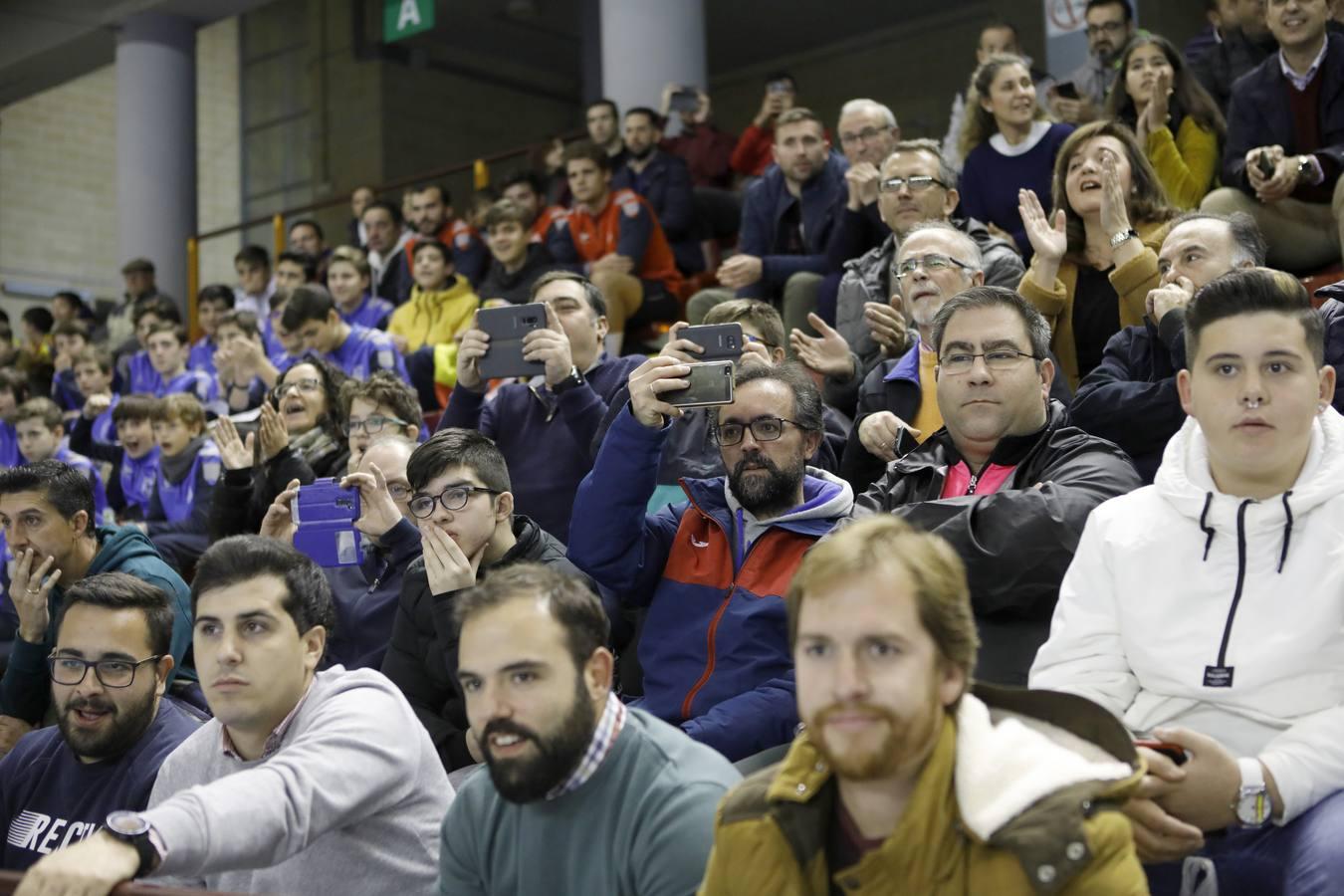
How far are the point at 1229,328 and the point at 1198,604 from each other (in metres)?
0.43

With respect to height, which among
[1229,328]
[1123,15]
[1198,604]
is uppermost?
[1123,15]

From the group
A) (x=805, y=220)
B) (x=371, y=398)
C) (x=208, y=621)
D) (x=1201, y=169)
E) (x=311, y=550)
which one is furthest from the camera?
(x=805, y=220)

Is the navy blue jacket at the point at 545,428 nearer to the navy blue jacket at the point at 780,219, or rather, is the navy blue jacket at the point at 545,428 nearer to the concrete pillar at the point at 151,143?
the navy blue jacket at the point at 780,219

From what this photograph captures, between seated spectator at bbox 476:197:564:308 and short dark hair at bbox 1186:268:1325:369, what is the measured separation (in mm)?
4672

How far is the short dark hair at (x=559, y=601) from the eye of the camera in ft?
6.52

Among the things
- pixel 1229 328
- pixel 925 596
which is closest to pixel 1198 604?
pixel 1229 328

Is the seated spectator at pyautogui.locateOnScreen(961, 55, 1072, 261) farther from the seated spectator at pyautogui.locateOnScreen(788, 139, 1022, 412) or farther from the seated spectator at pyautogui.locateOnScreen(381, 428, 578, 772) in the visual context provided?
the seated spectator at pyautogui.locateOnScreen(381, 428, 578, 772)

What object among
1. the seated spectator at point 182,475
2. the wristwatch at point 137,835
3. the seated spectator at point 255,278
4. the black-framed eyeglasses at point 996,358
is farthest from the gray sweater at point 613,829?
the seated spectator at point 255,278

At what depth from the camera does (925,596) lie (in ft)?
5.30

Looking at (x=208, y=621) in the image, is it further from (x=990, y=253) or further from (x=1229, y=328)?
(x=990, y=253)

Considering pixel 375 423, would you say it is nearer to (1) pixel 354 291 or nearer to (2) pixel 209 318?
(1) pixel 354 291

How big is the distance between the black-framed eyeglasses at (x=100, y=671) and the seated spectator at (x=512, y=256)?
3.92 metres

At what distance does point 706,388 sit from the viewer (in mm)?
2932

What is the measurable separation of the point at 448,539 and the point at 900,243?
1.99 meters
